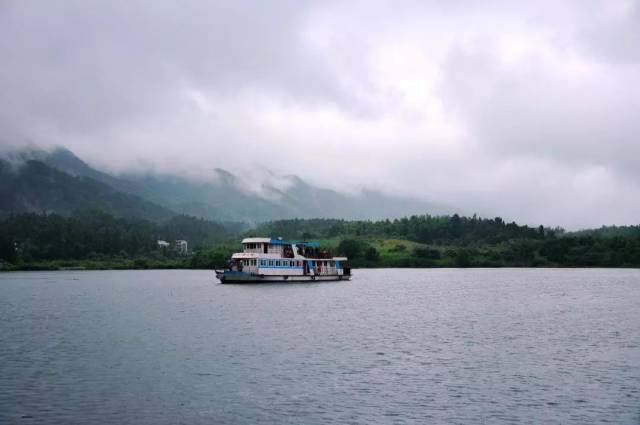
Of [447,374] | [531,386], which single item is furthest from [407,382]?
[531,386]

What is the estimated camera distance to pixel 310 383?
152ft

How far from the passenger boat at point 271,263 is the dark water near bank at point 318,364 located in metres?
41.4

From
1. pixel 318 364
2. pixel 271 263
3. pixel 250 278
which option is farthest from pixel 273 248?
pixel 318 364

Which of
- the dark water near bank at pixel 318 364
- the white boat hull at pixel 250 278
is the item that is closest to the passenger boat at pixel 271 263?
the white boat hull at pixel 250 278

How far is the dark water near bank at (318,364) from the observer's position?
39156 mm

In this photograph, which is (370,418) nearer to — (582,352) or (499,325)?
(582,352)

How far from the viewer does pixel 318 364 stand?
176ft

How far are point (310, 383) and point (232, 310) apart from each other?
5191 cm

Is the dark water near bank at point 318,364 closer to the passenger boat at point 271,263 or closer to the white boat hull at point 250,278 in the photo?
the white boat hull at point 250,278

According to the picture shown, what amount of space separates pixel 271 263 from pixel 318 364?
312ft

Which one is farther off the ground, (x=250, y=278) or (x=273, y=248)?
(x=273, y=248)

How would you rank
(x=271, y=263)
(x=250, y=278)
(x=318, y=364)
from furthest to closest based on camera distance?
1. (x=271, y=263)
2. (x=250, y=278)
3. (x=318, y=364)

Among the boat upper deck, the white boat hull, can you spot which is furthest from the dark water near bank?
the boat upper deck

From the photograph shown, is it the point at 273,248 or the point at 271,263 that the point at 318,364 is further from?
the point at 273,248
